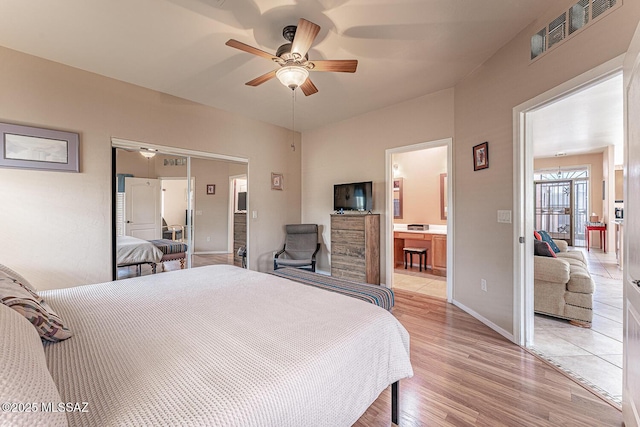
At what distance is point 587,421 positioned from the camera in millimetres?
1571

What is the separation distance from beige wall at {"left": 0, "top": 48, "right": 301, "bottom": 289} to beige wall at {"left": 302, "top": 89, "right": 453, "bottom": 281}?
214 cm

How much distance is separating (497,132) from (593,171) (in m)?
6.89

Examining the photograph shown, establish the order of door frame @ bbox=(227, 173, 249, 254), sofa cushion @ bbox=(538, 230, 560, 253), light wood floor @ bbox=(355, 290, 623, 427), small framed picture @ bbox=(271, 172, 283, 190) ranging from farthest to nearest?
small framed picture @ bbox=(271, 172, 283, 190) < door frame @ bbox=(227, 173, 249, 254) < sofa cushion @ bbox=(538, 230, 560, 253) < light wood floor @ bbox=(355, 290, 623, 427)

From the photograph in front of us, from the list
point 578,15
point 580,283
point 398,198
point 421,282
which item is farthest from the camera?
point 398,198

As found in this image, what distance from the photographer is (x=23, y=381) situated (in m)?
0.61

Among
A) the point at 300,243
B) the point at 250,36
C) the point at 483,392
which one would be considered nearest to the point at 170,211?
the point at 300,243

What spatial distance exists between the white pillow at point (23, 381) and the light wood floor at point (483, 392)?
1.52 meters

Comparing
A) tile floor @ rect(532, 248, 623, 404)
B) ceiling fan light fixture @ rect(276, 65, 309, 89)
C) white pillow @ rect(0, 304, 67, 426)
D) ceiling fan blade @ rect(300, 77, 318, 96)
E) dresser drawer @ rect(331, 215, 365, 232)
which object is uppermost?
ceiling fan blade @ rect(300, 77, 318, 96)

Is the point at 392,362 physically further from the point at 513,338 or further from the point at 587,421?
the point at 513,338

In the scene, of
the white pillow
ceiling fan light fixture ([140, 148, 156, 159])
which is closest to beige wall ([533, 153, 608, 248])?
ceiling fan light fixture ([140, 148, 156, 159])

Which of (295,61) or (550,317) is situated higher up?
(295,61)

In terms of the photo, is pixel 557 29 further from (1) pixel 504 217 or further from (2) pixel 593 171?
(2) pixel 593 171

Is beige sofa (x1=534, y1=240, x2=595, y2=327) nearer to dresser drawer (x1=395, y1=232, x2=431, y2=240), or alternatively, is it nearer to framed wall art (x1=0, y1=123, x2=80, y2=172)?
dresser drawer (x1=395, y1=232, x2=431, y2=240)

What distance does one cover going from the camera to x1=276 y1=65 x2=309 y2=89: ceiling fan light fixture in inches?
86.3
